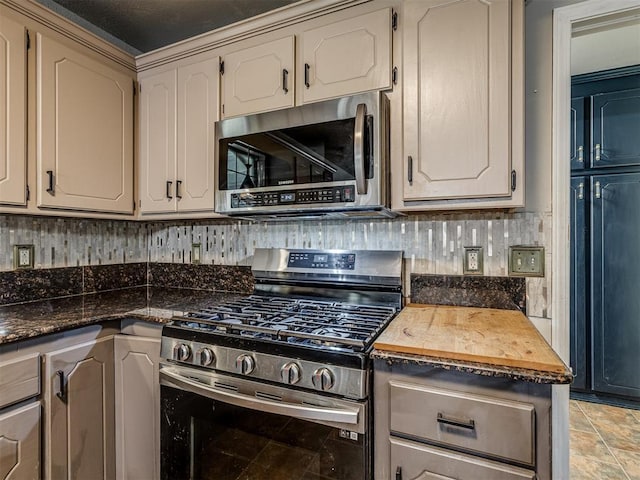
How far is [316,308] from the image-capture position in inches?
58.3

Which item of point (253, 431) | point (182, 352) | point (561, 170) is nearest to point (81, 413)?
point (182, 352)

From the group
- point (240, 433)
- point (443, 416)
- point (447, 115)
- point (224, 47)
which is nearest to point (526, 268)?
point (447, 115)

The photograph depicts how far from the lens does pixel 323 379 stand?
3.29 ft

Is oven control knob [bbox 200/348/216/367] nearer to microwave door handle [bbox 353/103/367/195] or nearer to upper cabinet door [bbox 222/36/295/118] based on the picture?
microwave door handle [bbox 353/103/367/195]

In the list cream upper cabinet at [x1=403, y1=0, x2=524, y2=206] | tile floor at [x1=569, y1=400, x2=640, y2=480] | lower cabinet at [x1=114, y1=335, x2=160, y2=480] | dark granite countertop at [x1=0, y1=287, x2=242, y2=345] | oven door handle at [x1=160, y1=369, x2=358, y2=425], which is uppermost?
cream upper cabinet at [x1=403, y1=0, x2=524, y2=206]

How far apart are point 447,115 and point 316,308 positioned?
910 millimetres

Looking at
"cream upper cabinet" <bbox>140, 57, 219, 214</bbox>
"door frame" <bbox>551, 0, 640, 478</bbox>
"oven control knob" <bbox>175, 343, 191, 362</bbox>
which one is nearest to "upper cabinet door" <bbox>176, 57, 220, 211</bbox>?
"cream upper cabinet" <bbox>140, 57, 219, 214</bbox>

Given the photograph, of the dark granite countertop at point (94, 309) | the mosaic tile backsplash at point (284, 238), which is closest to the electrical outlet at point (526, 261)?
the mosaic tile backsplash at point (284, 238)

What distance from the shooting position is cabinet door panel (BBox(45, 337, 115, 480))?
1.29m

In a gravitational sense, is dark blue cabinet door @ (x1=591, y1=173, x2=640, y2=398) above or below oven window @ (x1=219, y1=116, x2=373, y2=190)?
below

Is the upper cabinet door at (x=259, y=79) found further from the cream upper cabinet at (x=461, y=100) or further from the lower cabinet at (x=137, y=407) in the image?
the lower cabinet at (x=137, y=407)

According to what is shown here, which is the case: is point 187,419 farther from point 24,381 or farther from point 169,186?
point 169,186

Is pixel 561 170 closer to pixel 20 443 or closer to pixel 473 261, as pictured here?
pixel 473 261

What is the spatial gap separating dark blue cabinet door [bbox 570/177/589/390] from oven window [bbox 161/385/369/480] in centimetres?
237
